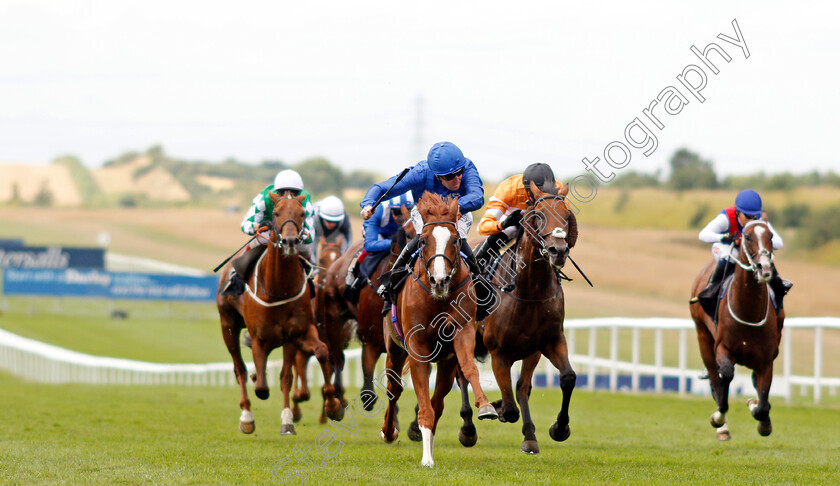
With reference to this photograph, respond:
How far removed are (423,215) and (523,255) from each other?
116cm

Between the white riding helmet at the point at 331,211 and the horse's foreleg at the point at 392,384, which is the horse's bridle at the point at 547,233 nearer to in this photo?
the horse's foreleg at the point at 392,384

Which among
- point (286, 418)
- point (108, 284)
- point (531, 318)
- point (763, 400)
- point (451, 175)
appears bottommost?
point (108, 284)

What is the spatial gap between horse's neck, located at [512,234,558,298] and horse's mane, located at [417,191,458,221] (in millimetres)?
893

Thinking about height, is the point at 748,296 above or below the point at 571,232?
below

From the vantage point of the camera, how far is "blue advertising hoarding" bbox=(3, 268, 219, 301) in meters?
45.5

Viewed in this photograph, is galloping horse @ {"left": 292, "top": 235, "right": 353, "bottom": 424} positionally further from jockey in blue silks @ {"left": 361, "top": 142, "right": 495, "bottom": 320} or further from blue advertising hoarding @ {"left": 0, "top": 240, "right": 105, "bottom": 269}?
blue advertising hoarding @ {"left": 0, "top": 240, "right": 105, "bottom": 269}

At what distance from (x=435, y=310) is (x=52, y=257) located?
4788cm

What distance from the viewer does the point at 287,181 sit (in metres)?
10.5

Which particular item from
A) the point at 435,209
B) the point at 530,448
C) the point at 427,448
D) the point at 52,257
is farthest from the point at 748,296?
the point at 52,257

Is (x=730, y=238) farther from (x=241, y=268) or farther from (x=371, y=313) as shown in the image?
(x=241, y=268)

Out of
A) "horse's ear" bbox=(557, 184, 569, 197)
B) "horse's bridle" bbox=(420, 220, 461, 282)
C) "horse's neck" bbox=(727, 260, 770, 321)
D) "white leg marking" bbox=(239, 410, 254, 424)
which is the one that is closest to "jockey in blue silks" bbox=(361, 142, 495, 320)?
"horse's bridle" bbox=(420, 220, 461, 282)

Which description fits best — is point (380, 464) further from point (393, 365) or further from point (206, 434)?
point (206, 434)

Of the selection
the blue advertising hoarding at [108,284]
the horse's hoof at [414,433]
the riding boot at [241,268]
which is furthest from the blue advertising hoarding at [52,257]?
the horse's hoof at [414,433]

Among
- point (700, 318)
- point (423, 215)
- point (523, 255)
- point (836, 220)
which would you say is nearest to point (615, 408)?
point (700, 318)
